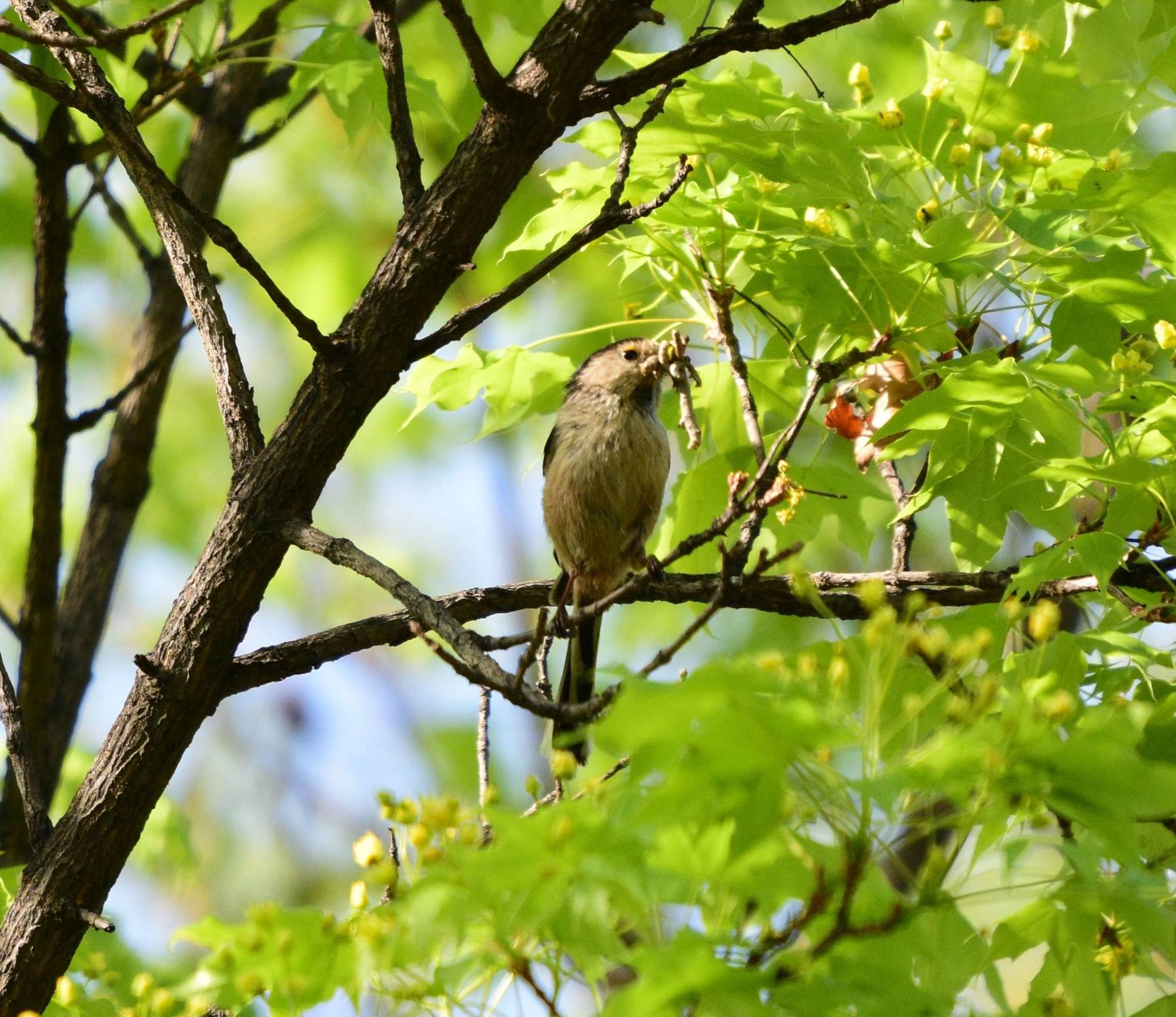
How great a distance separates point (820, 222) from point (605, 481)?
1985mm

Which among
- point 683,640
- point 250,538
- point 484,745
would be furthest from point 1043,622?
point 250,538

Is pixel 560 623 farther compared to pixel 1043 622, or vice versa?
pixel 560 623

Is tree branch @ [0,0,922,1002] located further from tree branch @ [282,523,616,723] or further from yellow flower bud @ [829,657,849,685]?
yellow flower bud @ [829,657,849,685]

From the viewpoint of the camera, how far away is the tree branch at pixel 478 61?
273 centimetres

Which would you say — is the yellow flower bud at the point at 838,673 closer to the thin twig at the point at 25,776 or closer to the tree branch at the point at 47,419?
the thin twig at the point at 25,776

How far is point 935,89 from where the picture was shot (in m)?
3.24

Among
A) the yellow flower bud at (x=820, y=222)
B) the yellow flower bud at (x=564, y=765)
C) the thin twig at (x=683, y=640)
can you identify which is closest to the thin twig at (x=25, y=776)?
the yellow flower bud at (x=564, y=765)

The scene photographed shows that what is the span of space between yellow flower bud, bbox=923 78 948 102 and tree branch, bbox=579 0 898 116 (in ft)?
1.38

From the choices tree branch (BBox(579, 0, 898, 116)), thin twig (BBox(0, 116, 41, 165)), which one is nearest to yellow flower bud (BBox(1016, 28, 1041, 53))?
tree branch (BBox(579, 0, 898, 116))

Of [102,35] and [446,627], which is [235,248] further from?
[446,627]

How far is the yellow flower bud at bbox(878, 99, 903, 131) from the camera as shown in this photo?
10.4 ft

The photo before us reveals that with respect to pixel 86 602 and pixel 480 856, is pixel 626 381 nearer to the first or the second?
pixel 86 602

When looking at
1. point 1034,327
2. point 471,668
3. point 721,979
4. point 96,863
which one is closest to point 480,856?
point 721,979

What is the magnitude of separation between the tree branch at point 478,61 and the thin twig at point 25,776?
185 centimetres
